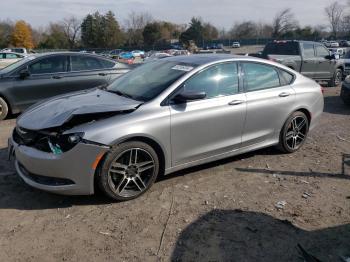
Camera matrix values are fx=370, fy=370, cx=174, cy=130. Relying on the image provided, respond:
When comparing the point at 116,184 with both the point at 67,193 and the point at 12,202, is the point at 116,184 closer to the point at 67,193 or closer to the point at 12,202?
the point at 67,193

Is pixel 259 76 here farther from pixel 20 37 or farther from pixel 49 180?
pixel 20 37

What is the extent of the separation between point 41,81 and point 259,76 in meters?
5.12

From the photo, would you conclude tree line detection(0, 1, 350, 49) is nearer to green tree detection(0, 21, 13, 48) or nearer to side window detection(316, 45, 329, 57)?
green tree detection(0, 21, 13, 48)

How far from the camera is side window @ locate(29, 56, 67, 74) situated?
8305mm

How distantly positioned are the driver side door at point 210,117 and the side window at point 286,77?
0.98 meters

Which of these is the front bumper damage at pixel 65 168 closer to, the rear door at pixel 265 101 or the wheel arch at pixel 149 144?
the wheel arch at pixel 149 144

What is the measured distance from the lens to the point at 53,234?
11.8 ft

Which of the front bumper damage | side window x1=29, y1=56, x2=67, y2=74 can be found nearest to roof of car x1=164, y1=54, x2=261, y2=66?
the front bumper damage

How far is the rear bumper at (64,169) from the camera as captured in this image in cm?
381

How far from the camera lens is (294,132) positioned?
5902 mm

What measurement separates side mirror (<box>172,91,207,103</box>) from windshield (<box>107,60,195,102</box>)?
204mm

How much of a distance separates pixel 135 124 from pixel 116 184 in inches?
27.9

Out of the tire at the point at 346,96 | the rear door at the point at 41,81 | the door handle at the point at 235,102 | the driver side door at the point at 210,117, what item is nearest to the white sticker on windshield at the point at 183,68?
the driver side door at the point at 210,117

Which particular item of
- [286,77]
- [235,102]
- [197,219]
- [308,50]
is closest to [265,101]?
[235,102]
